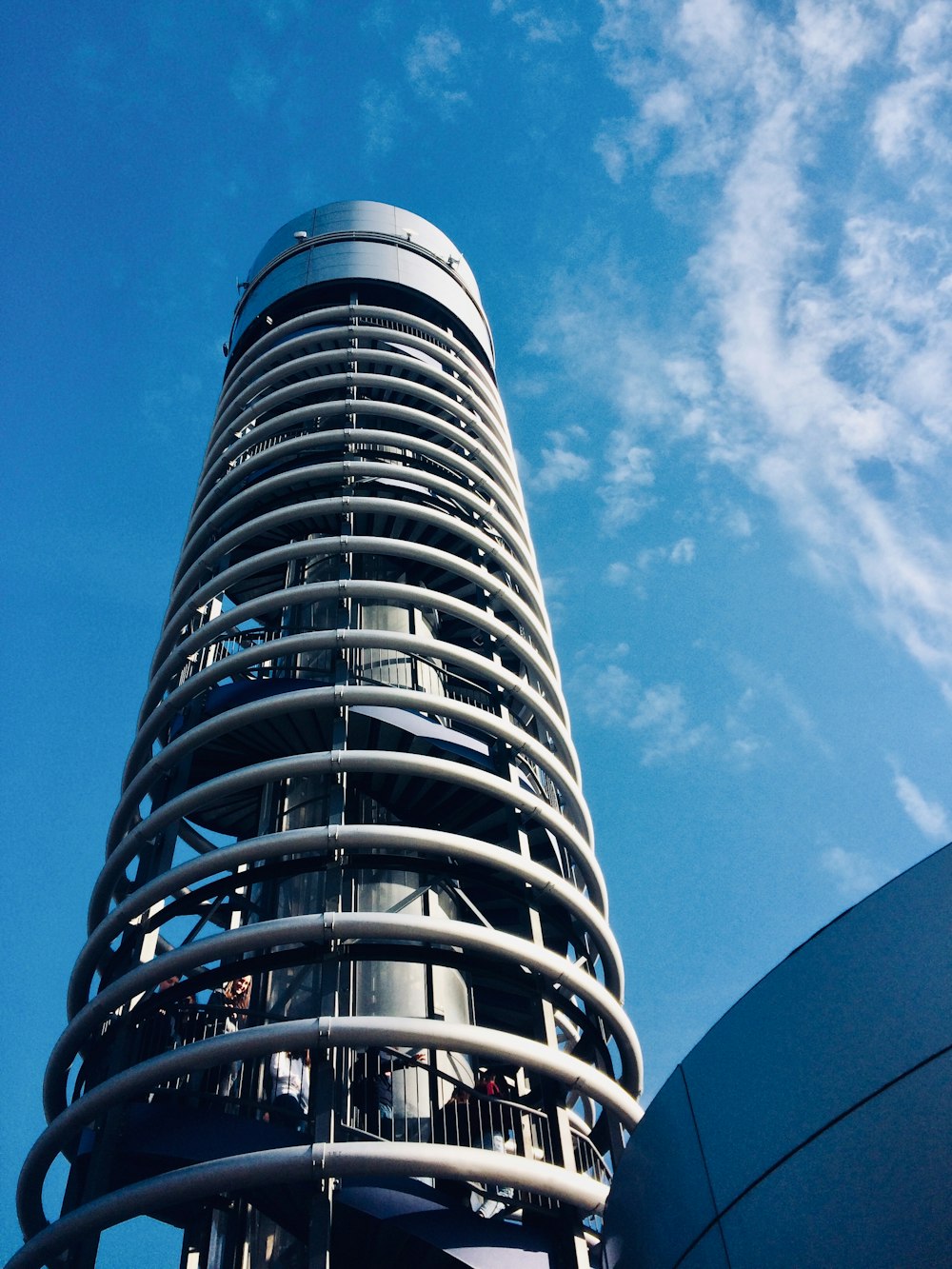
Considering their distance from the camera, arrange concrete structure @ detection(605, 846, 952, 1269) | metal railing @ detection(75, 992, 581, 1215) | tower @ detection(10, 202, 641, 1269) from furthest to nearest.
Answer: metal railing @ detection(75, 992, 581, 1215) < tower @ detection(10, 202, 641, 1269) < concrete structure @ detection(605, 846, 952, 1269)

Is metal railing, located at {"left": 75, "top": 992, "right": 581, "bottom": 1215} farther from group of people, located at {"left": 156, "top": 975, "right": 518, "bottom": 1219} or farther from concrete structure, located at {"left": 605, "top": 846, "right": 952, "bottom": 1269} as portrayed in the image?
concrete structure, located at {"left": 605, "top": 846, "right": 952, "bottom": 1269}

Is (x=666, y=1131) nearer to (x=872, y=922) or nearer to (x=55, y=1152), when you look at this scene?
(x=872, y=922)

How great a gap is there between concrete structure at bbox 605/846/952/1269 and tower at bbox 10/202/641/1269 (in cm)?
299

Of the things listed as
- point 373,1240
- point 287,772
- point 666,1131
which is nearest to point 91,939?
point 287,772

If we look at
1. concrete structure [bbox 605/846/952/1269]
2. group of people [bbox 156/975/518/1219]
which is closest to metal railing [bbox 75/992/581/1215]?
group of people [bbox 156/975/518/1219]

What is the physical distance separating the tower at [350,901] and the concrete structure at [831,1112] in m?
2.99

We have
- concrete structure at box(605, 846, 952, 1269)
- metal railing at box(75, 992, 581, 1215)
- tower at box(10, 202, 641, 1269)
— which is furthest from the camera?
metal railing at box(75, 992, 581, 1215)

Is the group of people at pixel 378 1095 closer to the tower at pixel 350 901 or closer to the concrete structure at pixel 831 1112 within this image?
the tower at pixel 350 901

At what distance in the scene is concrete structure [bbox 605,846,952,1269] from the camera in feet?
24.4

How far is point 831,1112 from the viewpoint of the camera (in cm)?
806

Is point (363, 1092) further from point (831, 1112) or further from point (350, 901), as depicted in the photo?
point (831, 1112)

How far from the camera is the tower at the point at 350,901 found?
38.8 feet

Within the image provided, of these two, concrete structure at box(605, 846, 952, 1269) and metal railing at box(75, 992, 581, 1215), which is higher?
metal railing at box(75, 992, 581, 1215)

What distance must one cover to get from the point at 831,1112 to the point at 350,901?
356 inches
